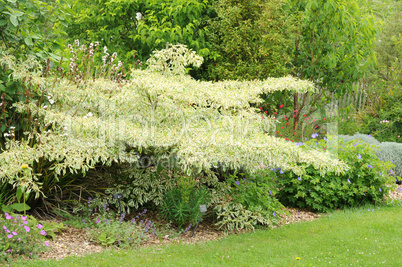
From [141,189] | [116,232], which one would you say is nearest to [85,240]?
[116,232]

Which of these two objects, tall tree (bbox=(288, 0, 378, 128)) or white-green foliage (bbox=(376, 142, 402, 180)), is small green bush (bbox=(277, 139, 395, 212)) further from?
tall tree (bbox=(288, 0, 378, 128))

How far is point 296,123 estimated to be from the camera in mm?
7355

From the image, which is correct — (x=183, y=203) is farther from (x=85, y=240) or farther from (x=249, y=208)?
(x=85, y=240)

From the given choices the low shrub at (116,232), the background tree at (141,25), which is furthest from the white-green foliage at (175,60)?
the background tree at (141,25)

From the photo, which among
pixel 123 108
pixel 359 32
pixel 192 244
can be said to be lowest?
pixel 192 244

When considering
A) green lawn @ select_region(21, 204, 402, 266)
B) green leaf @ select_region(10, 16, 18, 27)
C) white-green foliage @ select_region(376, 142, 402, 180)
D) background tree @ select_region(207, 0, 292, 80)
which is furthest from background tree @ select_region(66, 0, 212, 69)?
green lawn @ select_region(21, 204, 402, 266)

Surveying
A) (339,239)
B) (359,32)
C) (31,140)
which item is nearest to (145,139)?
(31,140)

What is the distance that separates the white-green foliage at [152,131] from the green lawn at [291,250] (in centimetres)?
70

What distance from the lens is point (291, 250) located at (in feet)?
12.1

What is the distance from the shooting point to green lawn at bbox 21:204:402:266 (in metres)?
3.35

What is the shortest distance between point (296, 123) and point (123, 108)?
160 inches

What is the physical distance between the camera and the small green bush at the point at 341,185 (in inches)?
197

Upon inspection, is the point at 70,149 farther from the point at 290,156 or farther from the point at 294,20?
the point at 294,20

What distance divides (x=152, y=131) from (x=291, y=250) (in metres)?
1.66
